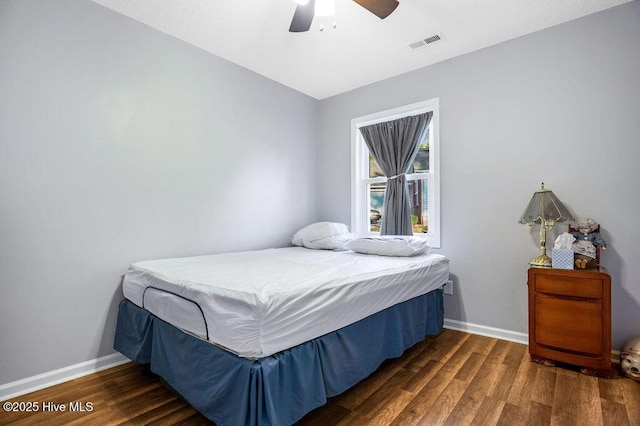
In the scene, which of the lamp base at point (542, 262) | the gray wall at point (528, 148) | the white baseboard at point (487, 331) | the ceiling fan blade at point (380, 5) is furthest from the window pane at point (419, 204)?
the ceiling fan blade at point (380, 5)

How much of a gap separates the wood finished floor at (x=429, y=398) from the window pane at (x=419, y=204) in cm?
138

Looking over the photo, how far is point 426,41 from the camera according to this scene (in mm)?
2748

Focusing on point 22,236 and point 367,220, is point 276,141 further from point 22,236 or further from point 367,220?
point 22,236

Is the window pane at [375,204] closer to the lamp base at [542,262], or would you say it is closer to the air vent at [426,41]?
the air vent at [426,41]

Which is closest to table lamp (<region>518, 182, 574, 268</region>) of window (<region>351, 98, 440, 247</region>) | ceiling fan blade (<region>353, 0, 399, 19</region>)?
window (<region>351, 98, 440, 247</region>)

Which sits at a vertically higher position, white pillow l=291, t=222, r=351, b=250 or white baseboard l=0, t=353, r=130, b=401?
white pillow l=291, t=222, r=351, b=250

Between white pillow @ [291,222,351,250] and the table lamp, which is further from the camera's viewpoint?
white pillow @ [291,222,351,250]

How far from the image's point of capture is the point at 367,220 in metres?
3.82

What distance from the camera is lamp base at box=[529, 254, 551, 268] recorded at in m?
2.35

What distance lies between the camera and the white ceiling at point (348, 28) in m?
2.29

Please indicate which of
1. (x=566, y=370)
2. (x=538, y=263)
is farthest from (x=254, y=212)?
(x=566, y=370)

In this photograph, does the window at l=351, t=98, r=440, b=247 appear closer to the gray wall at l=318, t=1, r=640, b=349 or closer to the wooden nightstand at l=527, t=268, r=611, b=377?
the gray wall at l=318, t=1, r=640, b=349

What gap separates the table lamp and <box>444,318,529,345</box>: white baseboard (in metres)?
0.72

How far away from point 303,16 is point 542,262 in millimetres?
2433
